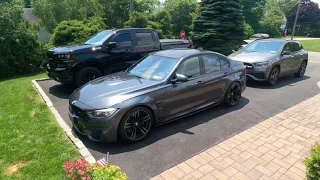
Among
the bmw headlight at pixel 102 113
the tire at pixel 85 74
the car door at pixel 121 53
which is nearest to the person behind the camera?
the bmw headlight at pixel 102 113

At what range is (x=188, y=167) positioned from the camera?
3486mm

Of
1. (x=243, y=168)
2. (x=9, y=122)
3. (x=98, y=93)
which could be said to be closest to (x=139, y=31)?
(x=98, y=93)

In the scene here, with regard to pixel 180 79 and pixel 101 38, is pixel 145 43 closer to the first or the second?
pixel 101 38

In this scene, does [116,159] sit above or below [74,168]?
below

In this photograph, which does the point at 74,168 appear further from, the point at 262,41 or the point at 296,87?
the point at 262,41

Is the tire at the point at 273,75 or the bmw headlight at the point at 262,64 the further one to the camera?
the tire at the point at 273,75

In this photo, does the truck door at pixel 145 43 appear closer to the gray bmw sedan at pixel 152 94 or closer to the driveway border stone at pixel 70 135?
the gray bmw sedan at pixel 152 94

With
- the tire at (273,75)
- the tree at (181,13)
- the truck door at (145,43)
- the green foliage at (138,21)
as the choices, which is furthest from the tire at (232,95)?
the tree at (181,13)

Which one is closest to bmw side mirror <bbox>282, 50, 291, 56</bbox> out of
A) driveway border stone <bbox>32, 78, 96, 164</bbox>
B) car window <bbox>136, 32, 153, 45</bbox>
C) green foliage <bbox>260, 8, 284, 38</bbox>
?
car window <bbox>136, 32, 153, 45</bbox>

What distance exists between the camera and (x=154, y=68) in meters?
5.01

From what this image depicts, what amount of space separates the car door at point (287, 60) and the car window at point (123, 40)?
5.41 meters

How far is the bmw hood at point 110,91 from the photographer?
398 centimetres

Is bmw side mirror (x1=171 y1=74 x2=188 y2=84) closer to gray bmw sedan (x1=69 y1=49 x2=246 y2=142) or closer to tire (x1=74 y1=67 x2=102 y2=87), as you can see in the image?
gray bmw sedan (x1=69 y1=49 x2=246 y2=142)

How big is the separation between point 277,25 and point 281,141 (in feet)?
162
